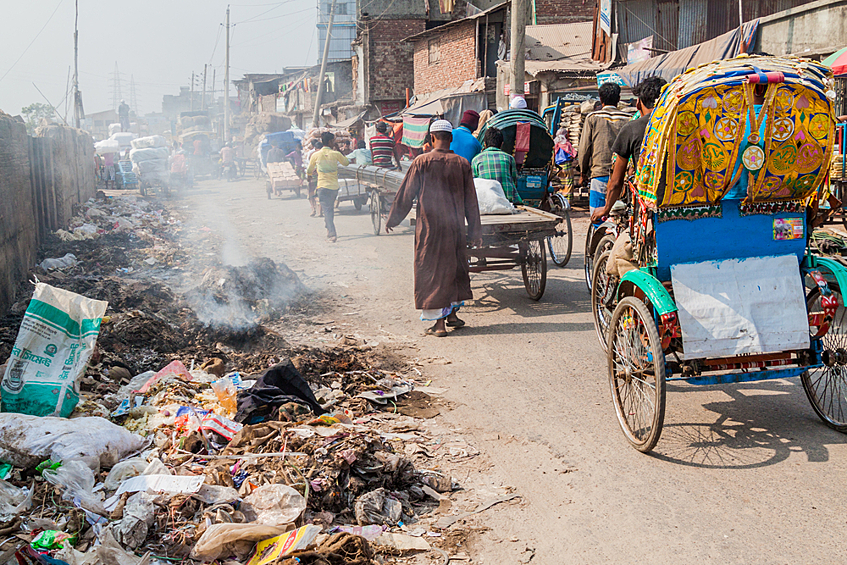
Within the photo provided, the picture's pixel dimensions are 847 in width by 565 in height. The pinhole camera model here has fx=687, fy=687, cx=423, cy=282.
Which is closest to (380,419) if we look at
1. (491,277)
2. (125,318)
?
(125,318)

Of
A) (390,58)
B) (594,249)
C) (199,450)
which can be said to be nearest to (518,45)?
(594,249)

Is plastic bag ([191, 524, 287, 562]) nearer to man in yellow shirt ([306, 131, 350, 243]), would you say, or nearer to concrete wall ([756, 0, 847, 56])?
man in yellow shirt ([306, 131, 350, 243])

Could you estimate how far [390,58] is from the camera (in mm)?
38312

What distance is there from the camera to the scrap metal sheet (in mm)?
3949

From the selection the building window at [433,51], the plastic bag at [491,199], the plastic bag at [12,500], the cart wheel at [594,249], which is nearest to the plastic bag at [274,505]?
the plastic bag at [12,500]

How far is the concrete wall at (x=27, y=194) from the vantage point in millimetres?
8592

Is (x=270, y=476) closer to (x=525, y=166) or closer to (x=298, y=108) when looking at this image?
(x=525, y=166)

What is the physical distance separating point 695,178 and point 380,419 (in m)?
2.65

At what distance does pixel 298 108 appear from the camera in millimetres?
55281

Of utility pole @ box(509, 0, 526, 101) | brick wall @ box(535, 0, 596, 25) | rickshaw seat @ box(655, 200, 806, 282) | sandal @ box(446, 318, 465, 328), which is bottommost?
sandal @ box(446, 318, 465, 328)

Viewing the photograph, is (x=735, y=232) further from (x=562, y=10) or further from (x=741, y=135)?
(x=562, y=10)

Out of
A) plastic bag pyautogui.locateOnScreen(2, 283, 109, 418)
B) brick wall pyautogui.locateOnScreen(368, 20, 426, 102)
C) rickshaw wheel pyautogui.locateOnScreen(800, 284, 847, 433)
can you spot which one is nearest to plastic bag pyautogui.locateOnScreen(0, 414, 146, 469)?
plastic bag pyautogui.locateOnScreen(2, 283, 109, 418)

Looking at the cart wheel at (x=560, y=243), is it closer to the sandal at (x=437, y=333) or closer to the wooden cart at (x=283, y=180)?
the sandal at (x=437, y=333)

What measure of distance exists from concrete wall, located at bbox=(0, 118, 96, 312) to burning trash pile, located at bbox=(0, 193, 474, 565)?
273 cm
